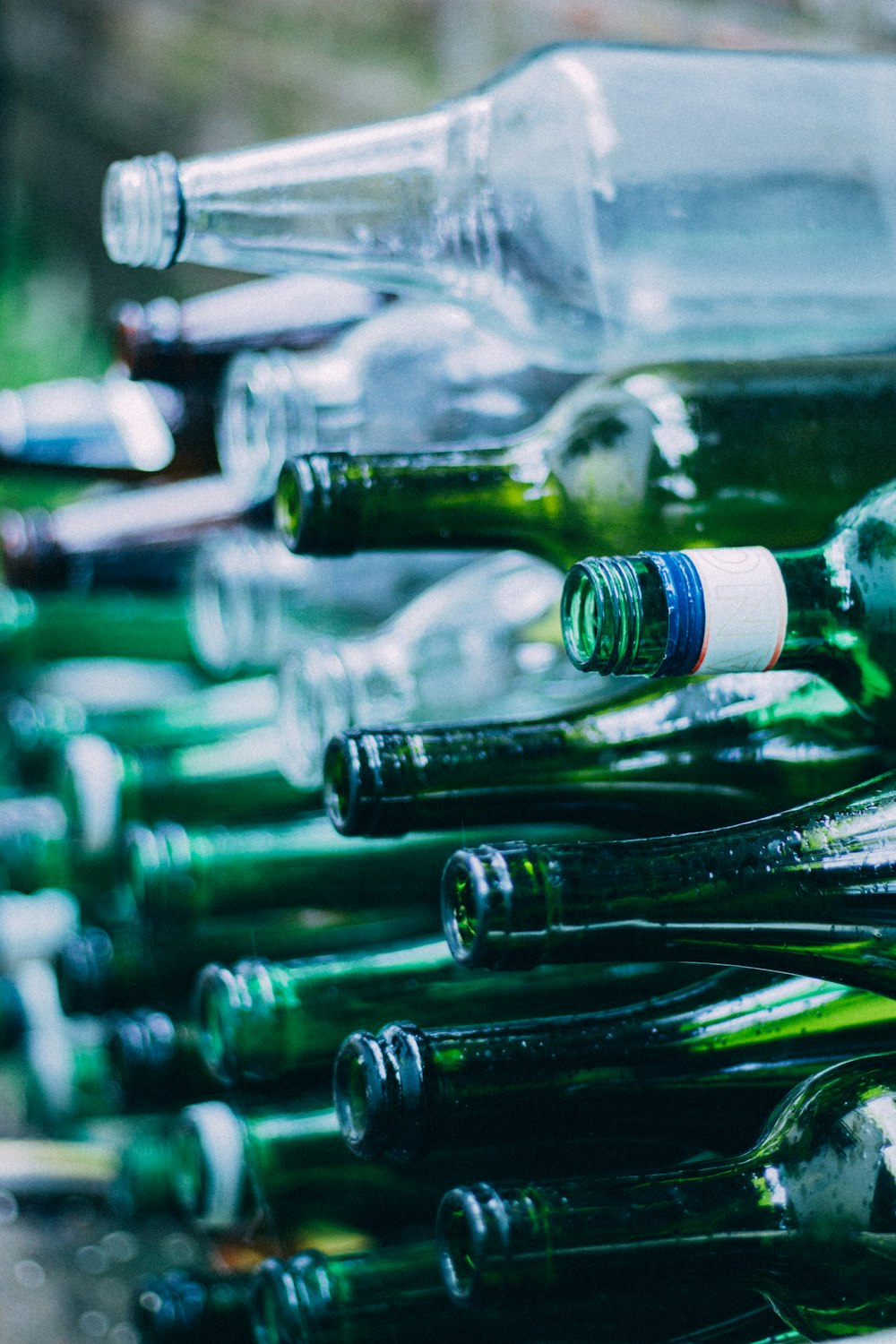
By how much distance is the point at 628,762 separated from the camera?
0.44m

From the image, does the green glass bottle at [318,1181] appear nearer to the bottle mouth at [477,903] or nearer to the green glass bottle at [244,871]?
the green glass bottle at [244,871]

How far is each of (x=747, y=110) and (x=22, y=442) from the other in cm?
38

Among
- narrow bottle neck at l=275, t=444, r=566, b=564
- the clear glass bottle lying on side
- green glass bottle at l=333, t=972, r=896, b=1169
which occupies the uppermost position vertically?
narrow bottle neck at l=275, t=444, r=566, b=564

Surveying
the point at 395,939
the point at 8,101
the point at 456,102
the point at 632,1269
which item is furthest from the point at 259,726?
the point at 8,101

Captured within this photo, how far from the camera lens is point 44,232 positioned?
1588 millimetres

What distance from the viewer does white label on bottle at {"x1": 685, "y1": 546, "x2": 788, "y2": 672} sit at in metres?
0.35

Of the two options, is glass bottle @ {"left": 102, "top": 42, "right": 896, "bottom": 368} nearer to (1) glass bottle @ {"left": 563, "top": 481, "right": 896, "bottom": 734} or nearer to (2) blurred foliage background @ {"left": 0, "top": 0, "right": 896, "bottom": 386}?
(1) glass bottle @ {"left": 563, "top": 481, "right": 896, "bottom": 734}

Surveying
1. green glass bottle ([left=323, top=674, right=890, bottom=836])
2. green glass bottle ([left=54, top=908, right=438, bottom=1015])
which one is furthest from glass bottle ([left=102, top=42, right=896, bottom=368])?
green glass bottle ([left=54, top=908, right=438, bottom=1015])

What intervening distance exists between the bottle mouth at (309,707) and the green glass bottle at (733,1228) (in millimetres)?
219

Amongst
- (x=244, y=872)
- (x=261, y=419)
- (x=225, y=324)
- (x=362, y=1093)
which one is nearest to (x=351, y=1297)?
(x=362, y=1093)

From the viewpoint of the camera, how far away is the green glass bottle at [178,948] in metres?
0.60

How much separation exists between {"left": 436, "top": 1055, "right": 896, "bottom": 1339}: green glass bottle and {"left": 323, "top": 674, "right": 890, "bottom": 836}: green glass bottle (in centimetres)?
9

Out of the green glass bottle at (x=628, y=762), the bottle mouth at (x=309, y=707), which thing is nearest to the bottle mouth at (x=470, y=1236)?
the green glass bottle at (x=628, y=762)

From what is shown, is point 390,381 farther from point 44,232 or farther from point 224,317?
point 44,232
